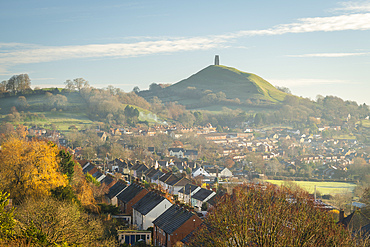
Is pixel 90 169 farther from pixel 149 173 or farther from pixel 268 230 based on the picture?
pixel 268 230

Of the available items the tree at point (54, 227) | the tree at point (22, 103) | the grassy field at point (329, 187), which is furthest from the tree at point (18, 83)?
the tree at point (54, 227)

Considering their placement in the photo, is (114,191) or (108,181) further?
(108,181)

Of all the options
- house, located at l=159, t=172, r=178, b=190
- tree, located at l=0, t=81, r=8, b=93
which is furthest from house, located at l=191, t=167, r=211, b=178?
tree, located at l=0, t=81, r=8, b=93

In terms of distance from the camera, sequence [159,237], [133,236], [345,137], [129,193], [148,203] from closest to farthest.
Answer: [159,237] → [133,236] → [148,203] → [129,193] → [345,137]

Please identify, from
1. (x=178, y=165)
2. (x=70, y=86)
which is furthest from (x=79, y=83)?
(x=178, y=165)

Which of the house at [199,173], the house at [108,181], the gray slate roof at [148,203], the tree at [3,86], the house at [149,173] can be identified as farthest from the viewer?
the tree at [3,86]

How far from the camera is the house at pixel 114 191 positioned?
37281 mm

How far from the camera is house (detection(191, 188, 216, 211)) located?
1436 inches

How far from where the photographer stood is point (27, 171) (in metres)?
28.9

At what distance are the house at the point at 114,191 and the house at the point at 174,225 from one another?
440 inches

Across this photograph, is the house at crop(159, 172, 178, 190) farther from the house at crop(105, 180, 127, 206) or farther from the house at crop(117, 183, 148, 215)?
the house at crop(117, 183, 148, 215)

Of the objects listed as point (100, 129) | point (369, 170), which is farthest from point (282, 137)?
point (369, 170)

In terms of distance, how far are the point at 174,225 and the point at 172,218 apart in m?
1.13

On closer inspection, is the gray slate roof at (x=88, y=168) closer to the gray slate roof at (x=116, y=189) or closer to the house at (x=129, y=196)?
the gray slate roof at (x=116, y=189)
